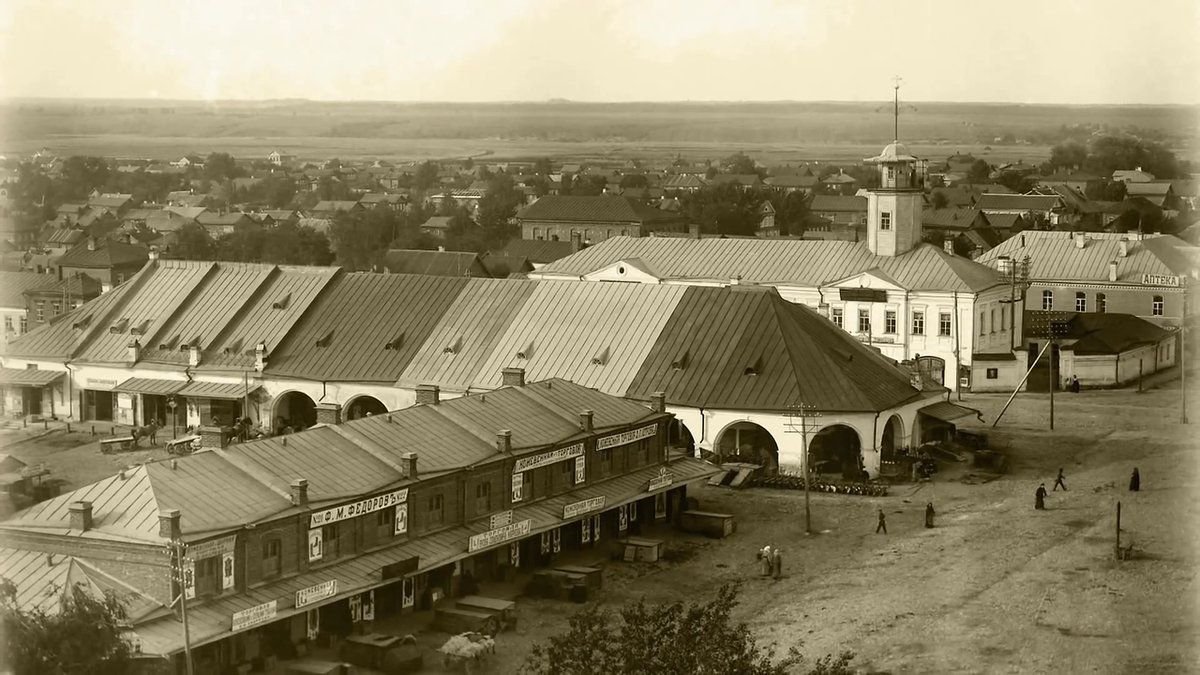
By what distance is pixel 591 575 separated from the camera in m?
45.6

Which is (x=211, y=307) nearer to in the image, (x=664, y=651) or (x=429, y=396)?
(x=429, y=396)

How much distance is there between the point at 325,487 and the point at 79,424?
28177mm

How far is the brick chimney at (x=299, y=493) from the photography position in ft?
132

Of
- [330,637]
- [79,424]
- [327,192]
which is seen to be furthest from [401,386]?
[327,192]

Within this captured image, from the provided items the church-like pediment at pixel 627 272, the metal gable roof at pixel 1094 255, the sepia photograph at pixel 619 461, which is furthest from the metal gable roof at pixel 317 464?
the metal gable roof at pixel 1094 255

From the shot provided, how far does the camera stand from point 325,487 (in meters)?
41.8

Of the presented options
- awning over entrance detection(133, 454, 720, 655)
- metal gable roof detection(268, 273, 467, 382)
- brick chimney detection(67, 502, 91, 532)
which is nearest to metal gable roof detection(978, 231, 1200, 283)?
metal gable roof detection(268, 273, 467, 382)

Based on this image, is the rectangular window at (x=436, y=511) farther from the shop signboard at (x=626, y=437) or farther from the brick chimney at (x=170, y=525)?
the brick chimney at (x=170, y=525)

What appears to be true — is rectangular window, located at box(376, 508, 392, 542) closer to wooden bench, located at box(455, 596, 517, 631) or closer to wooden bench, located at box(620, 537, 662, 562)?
wooden bench, located at box(455, 596, 517, 631)

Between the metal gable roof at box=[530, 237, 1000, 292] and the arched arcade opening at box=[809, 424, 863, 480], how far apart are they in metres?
17.3

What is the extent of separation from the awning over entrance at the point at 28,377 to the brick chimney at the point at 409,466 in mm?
28494

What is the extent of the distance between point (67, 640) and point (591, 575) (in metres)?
15.9

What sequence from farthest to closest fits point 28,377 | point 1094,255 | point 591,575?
point 1094,255 < point 28,377 < point 591,575

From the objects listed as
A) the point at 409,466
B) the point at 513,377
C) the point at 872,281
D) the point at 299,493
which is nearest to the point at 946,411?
the point at 513,377
